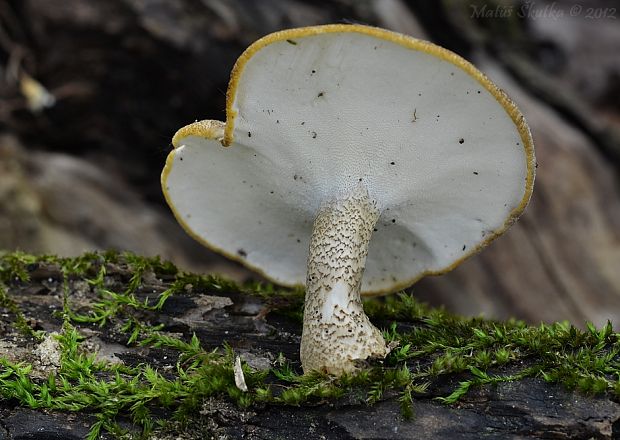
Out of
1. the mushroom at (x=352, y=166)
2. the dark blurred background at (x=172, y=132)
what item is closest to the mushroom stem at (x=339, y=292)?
the mushroom at (x=352, y=166)

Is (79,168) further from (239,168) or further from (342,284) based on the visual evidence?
(342,284)

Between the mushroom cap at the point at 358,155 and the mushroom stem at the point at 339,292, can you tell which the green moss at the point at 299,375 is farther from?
the mushroom cap at the point at 358,155

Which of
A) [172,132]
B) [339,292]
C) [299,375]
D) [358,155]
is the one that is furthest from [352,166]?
[172,132]

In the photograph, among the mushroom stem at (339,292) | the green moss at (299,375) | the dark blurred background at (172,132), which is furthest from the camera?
the dark blurred background at (172,132)

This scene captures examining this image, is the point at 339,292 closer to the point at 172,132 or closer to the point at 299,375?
the point at 299,375

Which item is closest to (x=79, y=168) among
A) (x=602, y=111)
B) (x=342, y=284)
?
(x=342, y=284)

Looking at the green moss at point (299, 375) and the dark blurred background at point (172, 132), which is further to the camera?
the dark blurred background at point (172, 132)
